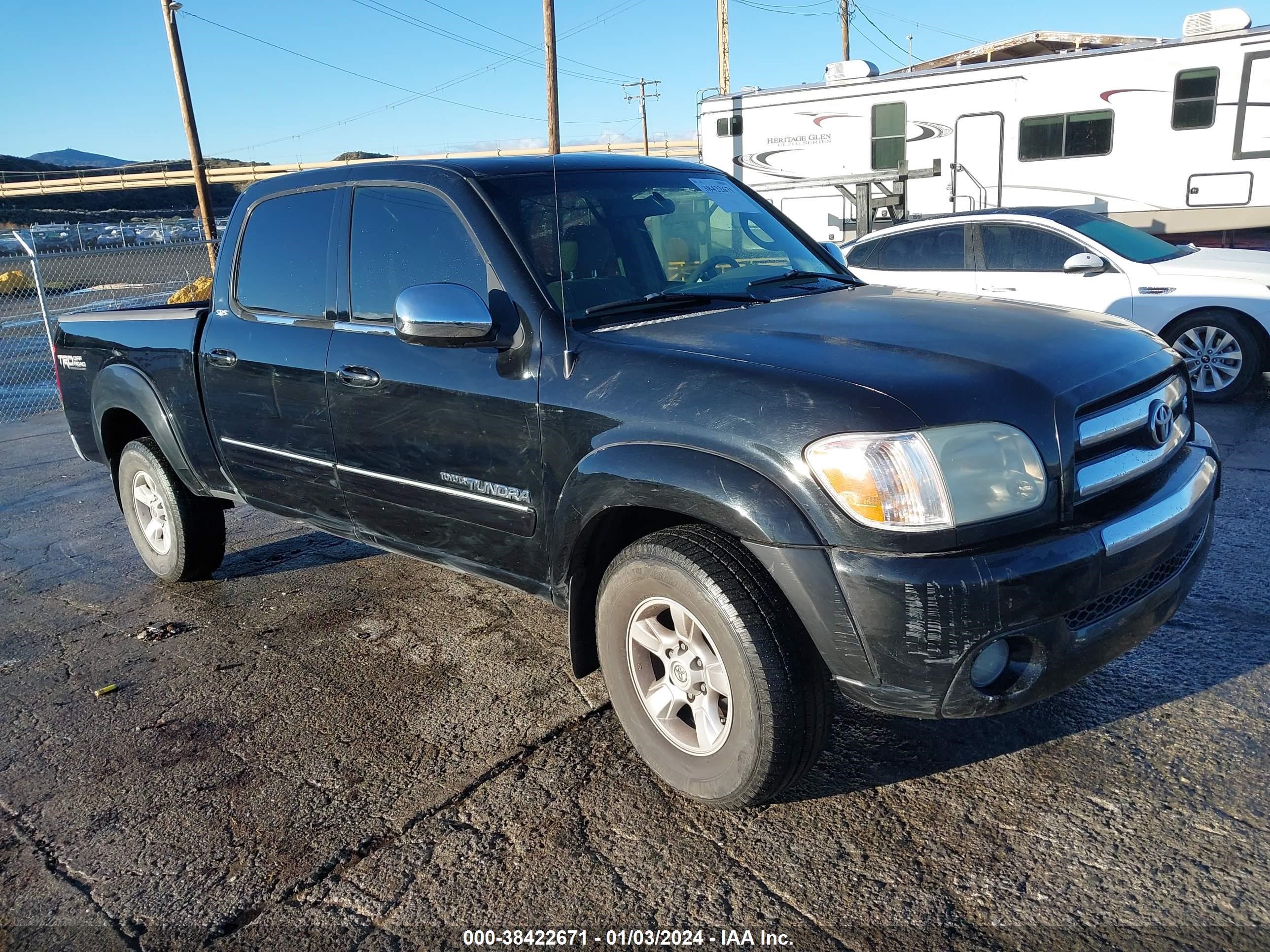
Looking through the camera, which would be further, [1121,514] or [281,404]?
[281,404]

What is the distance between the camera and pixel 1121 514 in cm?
264

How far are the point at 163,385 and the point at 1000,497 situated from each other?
3883 millimetres

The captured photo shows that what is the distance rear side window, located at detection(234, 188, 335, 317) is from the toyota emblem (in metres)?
2.92

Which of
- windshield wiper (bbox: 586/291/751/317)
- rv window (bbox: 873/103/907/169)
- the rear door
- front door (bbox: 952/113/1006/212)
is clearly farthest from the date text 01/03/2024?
rv window (bbox: 873/103/907/169)

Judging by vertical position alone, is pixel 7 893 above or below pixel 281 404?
below

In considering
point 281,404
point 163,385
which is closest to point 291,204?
point 281,404

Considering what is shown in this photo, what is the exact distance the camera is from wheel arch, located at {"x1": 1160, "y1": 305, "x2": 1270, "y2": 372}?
7660 mm

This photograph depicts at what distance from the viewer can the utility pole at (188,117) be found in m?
21.9

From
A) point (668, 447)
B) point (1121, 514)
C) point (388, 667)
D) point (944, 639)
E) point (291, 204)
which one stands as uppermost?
point (291, 204)

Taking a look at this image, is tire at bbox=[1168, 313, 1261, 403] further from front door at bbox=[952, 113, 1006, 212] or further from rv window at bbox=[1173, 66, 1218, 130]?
front door at bbox=[952, 113, 1006, 212]

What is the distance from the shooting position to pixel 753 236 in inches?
156

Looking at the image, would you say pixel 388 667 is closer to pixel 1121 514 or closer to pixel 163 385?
pixel 163 385

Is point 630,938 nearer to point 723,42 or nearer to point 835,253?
point 835,253

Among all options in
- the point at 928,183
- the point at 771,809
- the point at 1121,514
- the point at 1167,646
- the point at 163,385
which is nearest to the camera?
the point at 1121,514
